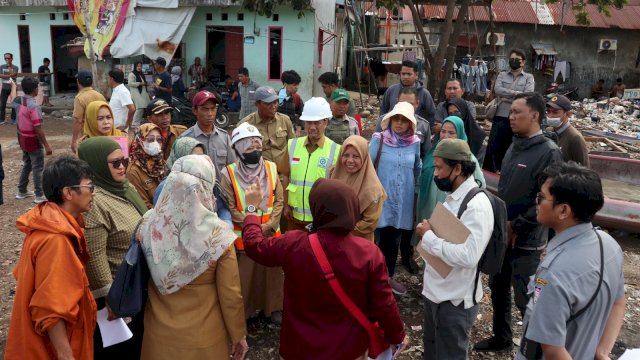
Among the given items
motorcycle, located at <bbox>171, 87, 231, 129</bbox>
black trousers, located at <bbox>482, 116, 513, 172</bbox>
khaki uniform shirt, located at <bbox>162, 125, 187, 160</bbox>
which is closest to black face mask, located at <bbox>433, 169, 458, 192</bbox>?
khaki uniform shirt, located at <bbox>162, 125, 187, 160</bbox>

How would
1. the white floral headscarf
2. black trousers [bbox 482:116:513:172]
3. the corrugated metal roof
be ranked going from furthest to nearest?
the corrugated metal roof
black trousers [bbox 482:116:513:172]
the white floral headscarf

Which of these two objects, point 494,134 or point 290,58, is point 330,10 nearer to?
point 290,58

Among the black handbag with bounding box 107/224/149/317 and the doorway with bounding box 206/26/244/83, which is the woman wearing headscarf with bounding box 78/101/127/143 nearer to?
the black handbag with bounding box 107/224/149/317

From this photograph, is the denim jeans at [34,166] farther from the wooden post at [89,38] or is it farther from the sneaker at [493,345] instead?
the wooden post at [89,38]

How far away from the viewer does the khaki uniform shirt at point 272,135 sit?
462cm

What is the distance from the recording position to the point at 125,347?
282 cm

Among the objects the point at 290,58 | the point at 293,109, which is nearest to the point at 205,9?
the point at 290,58

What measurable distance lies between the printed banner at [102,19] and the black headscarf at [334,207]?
514 inches

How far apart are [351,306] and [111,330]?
130cm

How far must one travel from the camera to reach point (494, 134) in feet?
21.4

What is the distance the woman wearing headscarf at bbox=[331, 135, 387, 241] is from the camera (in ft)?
12.1

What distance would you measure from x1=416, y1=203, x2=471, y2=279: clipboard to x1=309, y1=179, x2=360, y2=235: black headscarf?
0.66 meters

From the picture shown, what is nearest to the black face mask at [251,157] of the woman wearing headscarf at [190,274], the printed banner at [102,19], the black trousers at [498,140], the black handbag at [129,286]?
the woman wearing headscarf at [190,274]

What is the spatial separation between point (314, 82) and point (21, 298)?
12.8 metres
